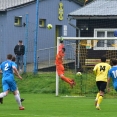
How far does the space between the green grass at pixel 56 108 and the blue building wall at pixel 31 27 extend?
987 cm

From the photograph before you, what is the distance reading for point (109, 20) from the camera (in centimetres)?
3747

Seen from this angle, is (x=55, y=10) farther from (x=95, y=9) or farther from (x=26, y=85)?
(x=26, y=85)

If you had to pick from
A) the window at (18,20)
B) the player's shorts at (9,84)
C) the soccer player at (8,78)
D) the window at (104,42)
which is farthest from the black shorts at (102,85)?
the window at (18,20)

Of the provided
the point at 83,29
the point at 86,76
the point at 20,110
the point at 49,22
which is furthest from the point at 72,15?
the point at 20,110

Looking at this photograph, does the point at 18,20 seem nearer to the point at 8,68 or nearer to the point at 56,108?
the point at 8,68

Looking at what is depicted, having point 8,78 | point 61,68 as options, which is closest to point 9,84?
point 8,78

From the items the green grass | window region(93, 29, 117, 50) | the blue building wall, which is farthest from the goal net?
the blue building wall

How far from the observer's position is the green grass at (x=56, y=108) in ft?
60.2

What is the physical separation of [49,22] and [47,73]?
11.8m

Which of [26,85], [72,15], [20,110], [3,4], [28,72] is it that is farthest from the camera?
[3,4]

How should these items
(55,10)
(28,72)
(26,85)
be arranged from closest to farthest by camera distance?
(26,85) < (28,72) < (55,10)

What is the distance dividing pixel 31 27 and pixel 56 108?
1624 cm

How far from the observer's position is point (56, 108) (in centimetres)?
2072

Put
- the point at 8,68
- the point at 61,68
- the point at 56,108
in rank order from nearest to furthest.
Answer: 1. the point at 8,68
2. the point at 56,108
3. the point at 61,68
